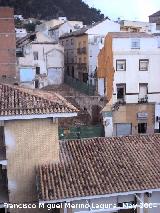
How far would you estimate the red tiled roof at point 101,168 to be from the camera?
15.4 metres

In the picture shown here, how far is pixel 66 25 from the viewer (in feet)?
227

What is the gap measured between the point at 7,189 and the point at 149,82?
22.7 meters

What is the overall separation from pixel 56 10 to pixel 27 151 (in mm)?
100832

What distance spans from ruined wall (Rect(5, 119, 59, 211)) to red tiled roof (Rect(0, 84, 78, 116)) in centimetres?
56

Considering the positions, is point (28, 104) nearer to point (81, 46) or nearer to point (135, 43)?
point (135, 43)

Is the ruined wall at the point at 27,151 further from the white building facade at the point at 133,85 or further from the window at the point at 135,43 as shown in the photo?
the window at the point at 135,43

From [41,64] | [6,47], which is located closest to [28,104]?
[6,47]

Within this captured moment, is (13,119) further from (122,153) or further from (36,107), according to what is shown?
(122,153)

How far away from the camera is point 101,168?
54.6ft

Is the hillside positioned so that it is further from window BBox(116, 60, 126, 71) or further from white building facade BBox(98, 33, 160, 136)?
window BBox(116, 60, 126, 71)

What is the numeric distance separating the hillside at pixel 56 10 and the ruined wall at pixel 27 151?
95.7m

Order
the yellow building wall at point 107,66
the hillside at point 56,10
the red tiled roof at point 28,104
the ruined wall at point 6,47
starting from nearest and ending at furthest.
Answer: the red tiled roof at point 28,104 < the yellow building wall at point 107,66 < the ruined wall at point 6,47 < the hillside at point 56,10

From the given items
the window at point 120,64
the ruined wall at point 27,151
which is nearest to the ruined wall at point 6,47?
the window at point 120,64

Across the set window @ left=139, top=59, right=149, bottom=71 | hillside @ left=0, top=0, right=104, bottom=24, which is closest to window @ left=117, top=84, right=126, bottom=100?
window @ left=139, top=59, right=149, bottom=71
